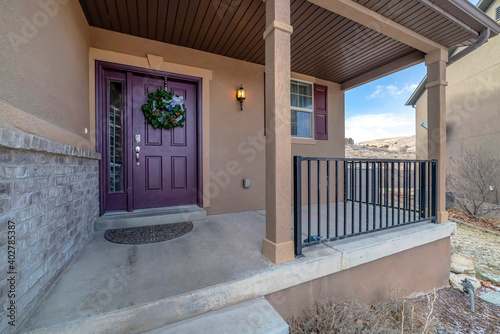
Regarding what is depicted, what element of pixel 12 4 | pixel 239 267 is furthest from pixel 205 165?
pixel 12 4

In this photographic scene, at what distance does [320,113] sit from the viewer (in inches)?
169

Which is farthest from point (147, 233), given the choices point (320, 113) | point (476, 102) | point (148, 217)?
point (476, 102)

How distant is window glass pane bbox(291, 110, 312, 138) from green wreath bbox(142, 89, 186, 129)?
2.04 meters

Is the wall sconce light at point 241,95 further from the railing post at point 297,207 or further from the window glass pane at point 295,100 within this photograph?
the railing post at point 297,207

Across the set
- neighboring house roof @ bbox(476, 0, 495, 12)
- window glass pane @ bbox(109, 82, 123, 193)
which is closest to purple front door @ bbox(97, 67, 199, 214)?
window glass pane @ bbox(109, 82, 123, 193)

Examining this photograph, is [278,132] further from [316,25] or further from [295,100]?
[295,100]

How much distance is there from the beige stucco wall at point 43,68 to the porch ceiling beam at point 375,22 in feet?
7.08

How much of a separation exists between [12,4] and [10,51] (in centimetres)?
27

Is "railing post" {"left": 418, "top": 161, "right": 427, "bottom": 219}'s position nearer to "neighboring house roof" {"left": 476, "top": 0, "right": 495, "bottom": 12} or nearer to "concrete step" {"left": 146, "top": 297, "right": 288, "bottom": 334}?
"concrete step" {"left": 146, "top": 297, "right": 288, "bottom": 334}

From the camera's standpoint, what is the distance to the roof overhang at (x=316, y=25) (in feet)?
7.57

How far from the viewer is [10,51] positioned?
45.3 inches

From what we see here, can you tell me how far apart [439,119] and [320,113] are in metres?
1.83

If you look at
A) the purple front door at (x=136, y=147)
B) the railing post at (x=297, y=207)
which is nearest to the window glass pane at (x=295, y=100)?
the purple front door at (x=136, y=147)

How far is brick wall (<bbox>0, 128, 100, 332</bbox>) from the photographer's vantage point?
3.36ft
